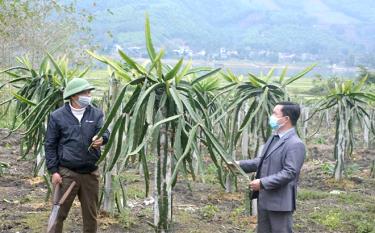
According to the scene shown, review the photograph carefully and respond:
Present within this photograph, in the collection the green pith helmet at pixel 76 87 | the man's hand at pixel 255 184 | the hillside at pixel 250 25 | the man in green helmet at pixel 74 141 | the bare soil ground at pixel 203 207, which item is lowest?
the bare soil ground at pixel 203 207

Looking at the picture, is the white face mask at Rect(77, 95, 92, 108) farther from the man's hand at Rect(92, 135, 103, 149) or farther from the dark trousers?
the dark trousers

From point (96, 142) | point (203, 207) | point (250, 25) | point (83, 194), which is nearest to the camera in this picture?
point (96, 142)

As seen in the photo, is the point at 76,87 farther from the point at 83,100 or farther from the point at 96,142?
the point at 96,142

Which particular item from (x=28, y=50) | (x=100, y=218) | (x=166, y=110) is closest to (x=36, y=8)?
(x=28, y=50)

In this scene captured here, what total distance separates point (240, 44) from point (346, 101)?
12777cm

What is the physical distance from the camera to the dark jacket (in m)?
4.96

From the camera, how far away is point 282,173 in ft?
14.6

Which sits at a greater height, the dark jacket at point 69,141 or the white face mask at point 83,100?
the white face mask at point 83,100

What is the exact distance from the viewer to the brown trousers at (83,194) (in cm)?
505

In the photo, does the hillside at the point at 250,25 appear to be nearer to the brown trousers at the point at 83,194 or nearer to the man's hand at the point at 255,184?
the brown trousers at the point at 83,194

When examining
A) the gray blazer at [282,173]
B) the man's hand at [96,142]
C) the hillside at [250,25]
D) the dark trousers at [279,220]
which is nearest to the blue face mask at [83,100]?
the man's hand at [96,142]

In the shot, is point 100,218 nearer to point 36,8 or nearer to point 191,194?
point 191,194

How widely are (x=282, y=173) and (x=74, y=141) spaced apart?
6.18ft

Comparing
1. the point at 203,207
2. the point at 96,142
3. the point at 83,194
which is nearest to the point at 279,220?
the point at 96,142
